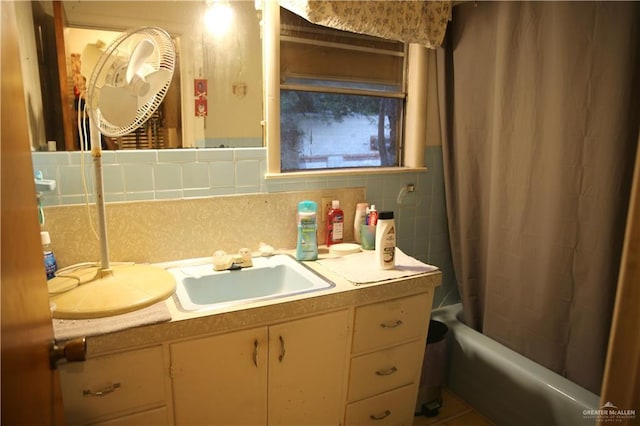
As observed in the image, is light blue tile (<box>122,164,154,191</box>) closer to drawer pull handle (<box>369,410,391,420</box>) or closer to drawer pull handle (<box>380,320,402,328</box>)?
drawer pull handle (<box>380,320,402,328</box>)

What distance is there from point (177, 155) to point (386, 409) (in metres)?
1.29

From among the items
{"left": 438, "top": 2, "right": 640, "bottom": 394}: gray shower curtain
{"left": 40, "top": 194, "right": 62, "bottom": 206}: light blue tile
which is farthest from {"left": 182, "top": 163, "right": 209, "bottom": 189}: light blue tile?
{"left": 438, "top": 2, "right": 640, "bottom": 394}: gray shower curtain

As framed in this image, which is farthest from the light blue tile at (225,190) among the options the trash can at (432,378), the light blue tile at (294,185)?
the trash can at (432,378)

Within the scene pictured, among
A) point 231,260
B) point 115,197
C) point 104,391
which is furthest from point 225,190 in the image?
point 104,391

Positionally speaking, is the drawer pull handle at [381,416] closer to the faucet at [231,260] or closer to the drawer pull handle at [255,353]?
the drawer pull handle at [255,353]

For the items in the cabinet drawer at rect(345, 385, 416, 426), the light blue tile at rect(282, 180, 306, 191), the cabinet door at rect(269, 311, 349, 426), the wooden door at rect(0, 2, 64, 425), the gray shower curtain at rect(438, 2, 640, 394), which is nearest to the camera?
the wooden door at rect(0, 2, 64, 425)

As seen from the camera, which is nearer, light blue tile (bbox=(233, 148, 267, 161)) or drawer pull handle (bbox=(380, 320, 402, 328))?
drawer pull handle (bbox=(380, 320, 402, 328))

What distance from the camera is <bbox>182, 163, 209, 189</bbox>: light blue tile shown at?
5.39 ft

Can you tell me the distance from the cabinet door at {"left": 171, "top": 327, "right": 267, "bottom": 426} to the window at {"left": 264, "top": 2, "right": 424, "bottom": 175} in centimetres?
76

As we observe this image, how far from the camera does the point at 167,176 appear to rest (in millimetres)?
1611

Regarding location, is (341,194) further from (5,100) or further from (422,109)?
(5,100)

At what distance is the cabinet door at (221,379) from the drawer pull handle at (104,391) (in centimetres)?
16

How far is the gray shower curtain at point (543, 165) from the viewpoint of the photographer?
4.98ft

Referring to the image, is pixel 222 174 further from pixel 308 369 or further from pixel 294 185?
pixel 308 369
